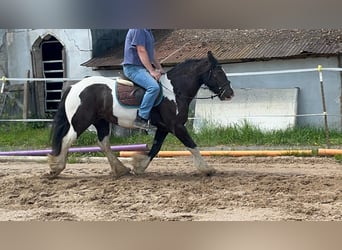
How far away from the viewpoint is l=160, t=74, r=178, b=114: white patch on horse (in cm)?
276

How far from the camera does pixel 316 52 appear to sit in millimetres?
4461

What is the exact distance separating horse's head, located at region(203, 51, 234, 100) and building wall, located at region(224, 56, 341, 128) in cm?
154

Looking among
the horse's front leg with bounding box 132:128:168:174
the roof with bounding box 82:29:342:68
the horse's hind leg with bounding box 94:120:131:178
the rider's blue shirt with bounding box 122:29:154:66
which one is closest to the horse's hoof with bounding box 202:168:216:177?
the horse's front leg with bounding box 132:128:168:174

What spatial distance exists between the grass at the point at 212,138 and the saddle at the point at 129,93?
39.3 inches

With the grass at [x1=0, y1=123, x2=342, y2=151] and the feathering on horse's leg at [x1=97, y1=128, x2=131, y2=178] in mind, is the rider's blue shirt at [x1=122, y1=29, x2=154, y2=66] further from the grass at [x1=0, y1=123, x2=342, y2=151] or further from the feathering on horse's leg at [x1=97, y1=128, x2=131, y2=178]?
the grass at [x1=0, y1=123, x2=342, y2=151]

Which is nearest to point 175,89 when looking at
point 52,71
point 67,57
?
point 52,71

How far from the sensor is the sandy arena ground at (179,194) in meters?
1.85

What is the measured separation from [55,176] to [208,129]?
4.53 feet

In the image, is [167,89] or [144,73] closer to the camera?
[144,73]

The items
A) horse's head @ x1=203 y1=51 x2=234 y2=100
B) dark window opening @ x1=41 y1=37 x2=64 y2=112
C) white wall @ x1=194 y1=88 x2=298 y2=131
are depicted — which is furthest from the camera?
dark window opening @ x1=41 y1=37 x2=64 y2=112

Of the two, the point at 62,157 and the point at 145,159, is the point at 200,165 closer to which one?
the point at 145,159

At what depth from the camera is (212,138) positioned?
3.84m

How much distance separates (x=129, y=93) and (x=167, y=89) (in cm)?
22

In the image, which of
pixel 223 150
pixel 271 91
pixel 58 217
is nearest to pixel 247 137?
pixel 223 150
